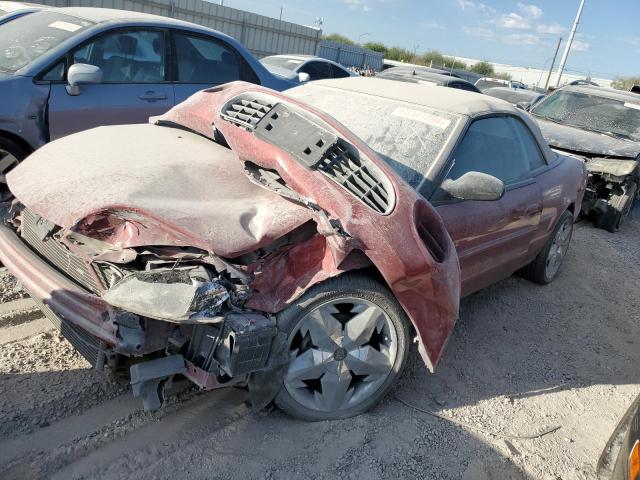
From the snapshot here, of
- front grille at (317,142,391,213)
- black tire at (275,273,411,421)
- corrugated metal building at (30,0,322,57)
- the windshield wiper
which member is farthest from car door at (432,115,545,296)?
corrugated metal building at (30,0,322,57)

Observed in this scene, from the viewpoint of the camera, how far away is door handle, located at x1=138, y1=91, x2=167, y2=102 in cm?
494

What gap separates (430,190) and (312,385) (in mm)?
1260

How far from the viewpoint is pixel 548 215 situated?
4.43 m

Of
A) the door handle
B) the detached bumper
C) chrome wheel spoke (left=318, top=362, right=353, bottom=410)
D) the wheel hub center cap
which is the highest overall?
the door handle

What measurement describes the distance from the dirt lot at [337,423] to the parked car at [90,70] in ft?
4.74

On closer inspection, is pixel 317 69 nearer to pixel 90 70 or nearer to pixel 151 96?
pixel 151 96

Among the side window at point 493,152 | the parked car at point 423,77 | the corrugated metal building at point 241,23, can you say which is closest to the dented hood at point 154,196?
the side window at point 493,152

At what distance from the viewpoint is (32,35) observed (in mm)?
4711

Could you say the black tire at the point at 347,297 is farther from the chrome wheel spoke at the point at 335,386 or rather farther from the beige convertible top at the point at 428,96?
the beige convertible top at the point at 428,96

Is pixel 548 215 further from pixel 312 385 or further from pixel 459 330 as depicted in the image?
pixel 312 385

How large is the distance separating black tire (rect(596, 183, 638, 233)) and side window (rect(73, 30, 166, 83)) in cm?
587

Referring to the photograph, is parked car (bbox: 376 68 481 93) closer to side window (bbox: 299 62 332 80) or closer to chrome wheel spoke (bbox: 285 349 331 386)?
side window (bbox: 299 62 332 80)

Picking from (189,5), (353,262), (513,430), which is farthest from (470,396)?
(189,5)

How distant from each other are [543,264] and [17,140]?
443 centimetres
